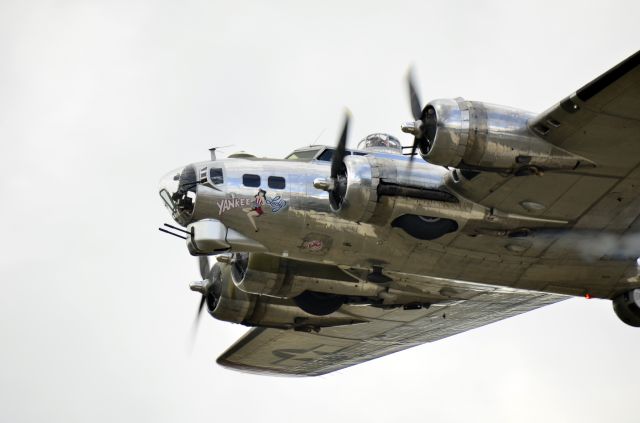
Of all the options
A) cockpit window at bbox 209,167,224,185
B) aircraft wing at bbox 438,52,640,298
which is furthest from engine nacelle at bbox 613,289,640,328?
cockpit window at bbox 209,167,224,185

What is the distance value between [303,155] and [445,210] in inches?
133

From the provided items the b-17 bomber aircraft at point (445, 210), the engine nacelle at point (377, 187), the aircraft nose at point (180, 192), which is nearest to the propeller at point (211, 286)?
the b-17 bomber aircraft at point (445, 210)

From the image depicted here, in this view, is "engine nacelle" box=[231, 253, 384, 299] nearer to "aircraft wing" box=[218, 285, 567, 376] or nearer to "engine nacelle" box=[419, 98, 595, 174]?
"aircraft wing" box=[218, 285, 567, 376]

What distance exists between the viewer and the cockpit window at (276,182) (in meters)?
19.2

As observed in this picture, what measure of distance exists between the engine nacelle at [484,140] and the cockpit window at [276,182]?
3.38m

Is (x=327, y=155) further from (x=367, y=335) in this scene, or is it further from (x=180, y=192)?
(x=367, y=335)

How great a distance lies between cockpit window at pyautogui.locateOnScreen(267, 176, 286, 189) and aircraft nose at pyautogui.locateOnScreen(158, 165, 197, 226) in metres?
1.45

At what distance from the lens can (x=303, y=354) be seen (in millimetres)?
28141

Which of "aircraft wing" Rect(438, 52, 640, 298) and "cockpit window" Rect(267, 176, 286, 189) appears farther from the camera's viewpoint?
"cockpit window" Rect(267, 176, 286, 189)

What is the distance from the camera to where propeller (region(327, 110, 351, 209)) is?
18.3 metres

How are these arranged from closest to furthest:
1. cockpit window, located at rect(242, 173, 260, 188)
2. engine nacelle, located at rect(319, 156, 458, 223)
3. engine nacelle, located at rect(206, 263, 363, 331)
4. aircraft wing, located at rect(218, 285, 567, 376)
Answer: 1. engine nacelle, located at rect(319, 156, 458, 223)
2. cockpit window, located at rect(242, 173, 260, 188)
3. aircraft wing, located at rect(218, 285, 567, 376)
4. engine nacelle, located at rect(206, 263, 363, 331)

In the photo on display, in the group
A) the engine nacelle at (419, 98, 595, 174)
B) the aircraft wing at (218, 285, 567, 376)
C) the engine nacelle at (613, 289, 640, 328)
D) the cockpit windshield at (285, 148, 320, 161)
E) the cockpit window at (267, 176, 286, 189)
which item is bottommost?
the aircraft wing at (218, 285, 567, 376)

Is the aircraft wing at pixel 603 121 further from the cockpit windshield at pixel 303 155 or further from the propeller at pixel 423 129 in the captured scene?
the cockpit windshield at pixel 303 155

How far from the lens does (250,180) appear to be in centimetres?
1922
